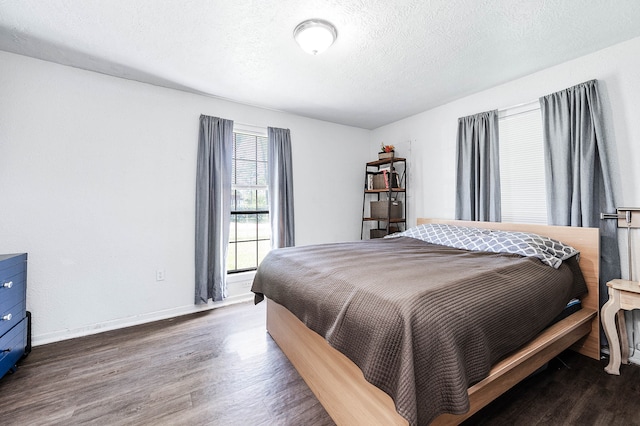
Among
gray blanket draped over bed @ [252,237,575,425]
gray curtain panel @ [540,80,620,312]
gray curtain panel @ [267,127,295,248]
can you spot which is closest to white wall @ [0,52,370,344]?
gray curtain panel @ [267,127,295,248]

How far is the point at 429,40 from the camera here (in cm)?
192

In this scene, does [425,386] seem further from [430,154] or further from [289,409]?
[430,154]

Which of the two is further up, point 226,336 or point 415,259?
point 415,259

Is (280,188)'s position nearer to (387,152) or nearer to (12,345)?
(387,152)

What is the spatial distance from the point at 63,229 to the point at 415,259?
2938mm

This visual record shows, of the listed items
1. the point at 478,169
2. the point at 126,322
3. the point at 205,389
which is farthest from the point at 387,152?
the point at 126,322

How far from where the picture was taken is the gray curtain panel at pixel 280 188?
3.30 metres

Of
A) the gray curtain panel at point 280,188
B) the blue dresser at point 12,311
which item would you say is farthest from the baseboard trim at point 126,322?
the gray curtain panel at point 280,188

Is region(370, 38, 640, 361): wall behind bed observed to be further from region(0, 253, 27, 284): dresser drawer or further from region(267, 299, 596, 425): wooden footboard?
region(0, 253, 27, 284): dresser drawer

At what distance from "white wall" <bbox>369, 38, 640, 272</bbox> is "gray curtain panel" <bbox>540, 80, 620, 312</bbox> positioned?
0.28 feet

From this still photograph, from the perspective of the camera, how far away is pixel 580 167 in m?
2.08

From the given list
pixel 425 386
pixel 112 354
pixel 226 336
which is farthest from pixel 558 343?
pixel 112 354

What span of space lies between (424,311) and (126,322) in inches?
109

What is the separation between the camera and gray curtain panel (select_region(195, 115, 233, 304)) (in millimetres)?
2801
